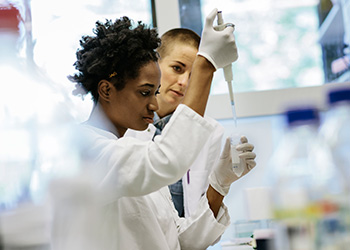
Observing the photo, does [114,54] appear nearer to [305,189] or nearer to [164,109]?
[305,189]

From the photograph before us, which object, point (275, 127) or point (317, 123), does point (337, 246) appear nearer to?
point (317, 123)

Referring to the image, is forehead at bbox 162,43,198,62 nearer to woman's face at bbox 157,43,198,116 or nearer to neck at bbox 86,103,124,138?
woman's face at bbox 157,43,198,116

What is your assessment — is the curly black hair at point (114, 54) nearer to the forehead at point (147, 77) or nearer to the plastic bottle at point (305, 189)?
the forehead at point (147, 77)

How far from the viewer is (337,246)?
1.94 ft

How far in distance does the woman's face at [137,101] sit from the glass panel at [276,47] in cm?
160

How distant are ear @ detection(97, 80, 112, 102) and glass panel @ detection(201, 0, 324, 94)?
1.63 meters

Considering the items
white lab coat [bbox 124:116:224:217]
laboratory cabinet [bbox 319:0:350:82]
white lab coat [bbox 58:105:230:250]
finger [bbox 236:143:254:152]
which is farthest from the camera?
laboratory cabinet [bbox 319:0:350:82]

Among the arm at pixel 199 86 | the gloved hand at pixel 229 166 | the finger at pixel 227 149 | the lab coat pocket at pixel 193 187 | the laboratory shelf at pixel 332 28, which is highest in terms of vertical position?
the laboratory shelf at pixel 332 28

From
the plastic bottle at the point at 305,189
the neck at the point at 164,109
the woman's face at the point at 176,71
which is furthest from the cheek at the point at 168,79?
the plastic bottle at the point at 305,189

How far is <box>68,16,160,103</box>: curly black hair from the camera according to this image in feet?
4.54

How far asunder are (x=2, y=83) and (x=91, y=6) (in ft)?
8.12

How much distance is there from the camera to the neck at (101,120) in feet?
4.64

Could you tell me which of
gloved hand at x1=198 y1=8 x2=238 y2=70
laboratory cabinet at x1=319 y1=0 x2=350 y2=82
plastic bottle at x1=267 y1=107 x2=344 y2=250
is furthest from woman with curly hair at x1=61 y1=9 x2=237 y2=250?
laboratory cabinet at x1=319 y1=0 x2=350 y2=82

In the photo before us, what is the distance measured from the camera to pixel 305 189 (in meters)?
0.62
